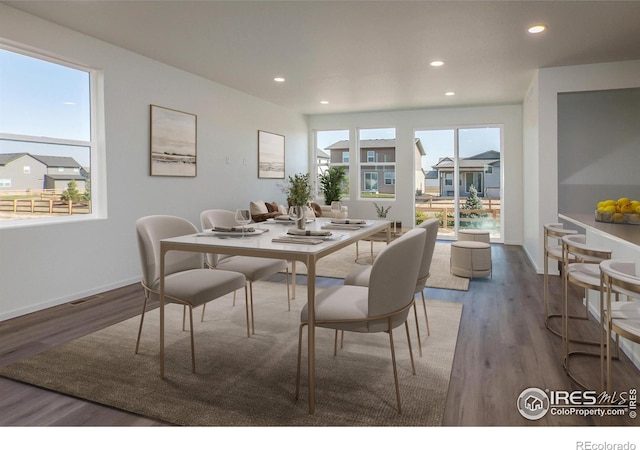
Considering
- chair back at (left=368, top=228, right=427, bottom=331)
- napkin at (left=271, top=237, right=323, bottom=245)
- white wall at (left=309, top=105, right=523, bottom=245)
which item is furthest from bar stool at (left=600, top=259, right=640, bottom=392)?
white wall at (left=309, top=105, right=523, bottom=245)

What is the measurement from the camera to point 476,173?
7.96m

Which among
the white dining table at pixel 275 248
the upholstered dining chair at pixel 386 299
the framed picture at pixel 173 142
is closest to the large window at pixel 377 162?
the framed picture at pixel 173 142

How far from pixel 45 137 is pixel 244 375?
294 cm

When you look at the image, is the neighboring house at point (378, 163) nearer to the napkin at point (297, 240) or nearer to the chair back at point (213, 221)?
the chair back at point (213, 221)

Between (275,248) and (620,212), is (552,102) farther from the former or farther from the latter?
(275,248)

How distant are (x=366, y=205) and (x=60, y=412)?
23.7ft

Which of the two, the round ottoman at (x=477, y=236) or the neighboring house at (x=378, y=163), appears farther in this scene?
the neighboring house at (x=378, y=163)

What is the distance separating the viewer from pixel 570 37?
4.01 meters

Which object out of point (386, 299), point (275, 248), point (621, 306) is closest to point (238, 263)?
point (275, 248)

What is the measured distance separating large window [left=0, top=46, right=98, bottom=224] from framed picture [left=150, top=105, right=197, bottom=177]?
73 centimetres

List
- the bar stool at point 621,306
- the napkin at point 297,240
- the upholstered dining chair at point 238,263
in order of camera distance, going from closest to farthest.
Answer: the bar stool at point 621,306, the napkin at point 297,240, the upholstered dining chair at point 238,263

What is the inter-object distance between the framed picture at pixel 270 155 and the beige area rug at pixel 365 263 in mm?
2019

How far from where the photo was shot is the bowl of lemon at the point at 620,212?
102 inches
